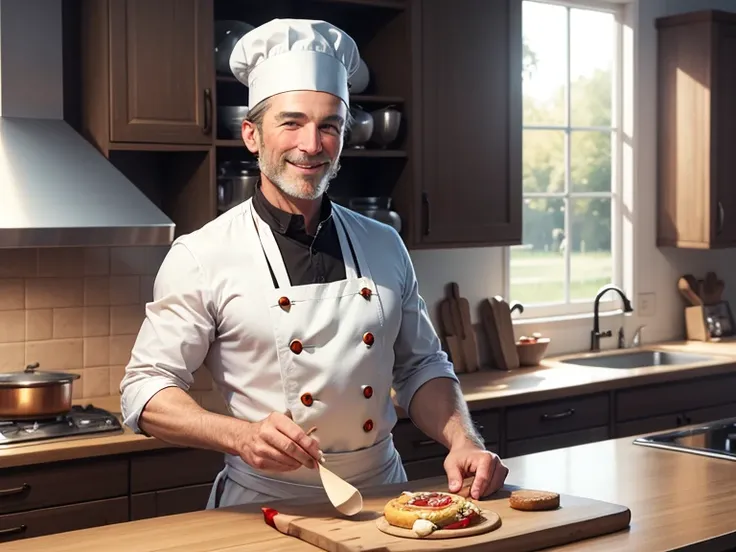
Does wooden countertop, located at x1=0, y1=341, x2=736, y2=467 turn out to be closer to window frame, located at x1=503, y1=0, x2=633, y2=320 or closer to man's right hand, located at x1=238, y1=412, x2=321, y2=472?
window frame, located at x1=503, y1=0, x2=633, y2=320

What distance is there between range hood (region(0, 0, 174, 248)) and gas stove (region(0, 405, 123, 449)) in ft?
1.75

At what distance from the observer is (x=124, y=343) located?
3916mm

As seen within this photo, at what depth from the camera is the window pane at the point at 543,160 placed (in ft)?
16.4

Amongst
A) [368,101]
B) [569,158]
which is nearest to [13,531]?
[368,101]

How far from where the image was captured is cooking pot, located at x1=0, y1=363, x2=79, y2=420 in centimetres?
328

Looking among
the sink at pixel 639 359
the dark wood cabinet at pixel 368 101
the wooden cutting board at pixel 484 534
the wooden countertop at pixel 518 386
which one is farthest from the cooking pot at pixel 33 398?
the sink at pixel 639 359

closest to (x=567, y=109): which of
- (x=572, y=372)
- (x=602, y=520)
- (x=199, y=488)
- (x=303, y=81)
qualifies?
(x=572, y=372)

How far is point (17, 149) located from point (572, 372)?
2.33 m

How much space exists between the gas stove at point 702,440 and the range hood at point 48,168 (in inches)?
61.2

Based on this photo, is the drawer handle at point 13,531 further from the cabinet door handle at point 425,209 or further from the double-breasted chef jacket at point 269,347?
the cabinet door handle at point 425,209

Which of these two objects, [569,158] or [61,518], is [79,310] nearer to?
[61,518]

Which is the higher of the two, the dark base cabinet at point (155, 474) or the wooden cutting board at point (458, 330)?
the wooden cutting board at point (458, 330)

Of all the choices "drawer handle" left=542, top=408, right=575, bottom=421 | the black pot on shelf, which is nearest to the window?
"drawer handle" left=542, top=408, right=575, bottom=421

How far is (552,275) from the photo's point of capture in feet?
16.8
